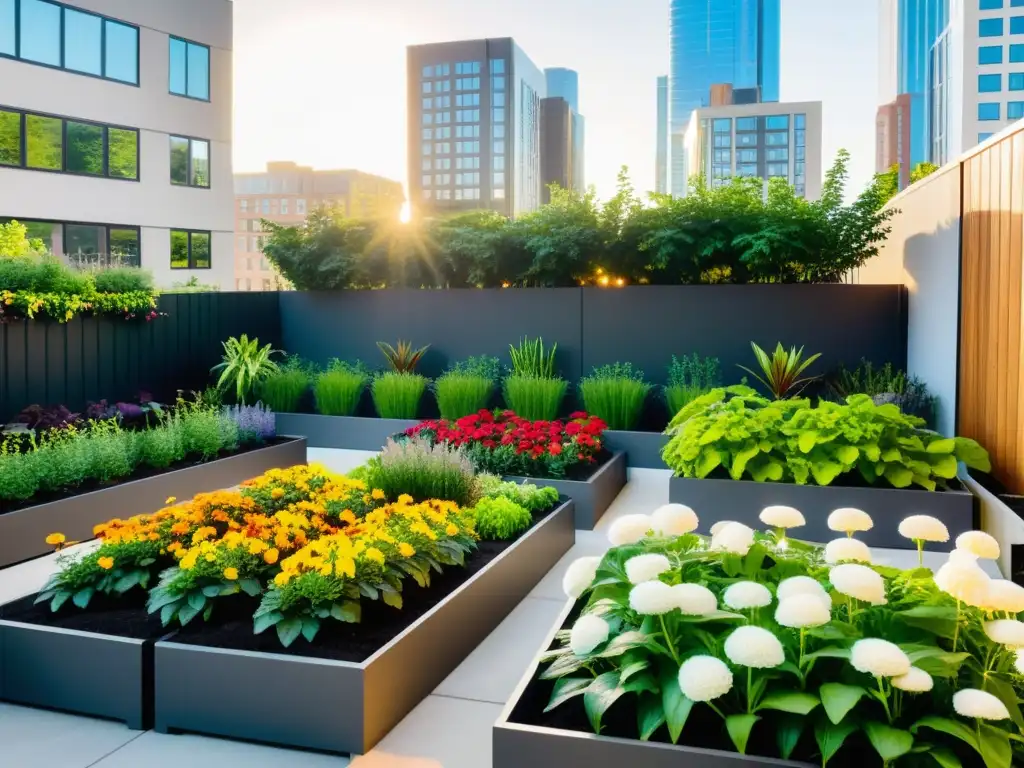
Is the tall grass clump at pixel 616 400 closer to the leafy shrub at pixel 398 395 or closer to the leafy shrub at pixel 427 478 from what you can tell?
the leafy shrub at pixel 398 395

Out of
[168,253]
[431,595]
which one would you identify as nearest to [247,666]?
[431,595]

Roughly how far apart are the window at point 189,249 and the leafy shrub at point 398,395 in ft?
47.0

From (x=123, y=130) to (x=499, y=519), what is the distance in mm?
18649

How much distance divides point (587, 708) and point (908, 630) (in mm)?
852

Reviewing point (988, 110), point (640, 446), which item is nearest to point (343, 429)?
point (640, 446)

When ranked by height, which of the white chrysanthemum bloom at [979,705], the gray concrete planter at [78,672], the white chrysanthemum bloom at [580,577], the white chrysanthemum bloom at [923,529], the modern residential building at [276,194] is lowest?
the gray concrete planter at [78,672]

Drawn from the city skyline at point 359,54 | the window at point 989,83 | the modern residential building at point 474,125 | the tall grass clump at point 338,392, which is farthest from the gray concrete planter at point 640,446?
the modern residential building at point 474,125

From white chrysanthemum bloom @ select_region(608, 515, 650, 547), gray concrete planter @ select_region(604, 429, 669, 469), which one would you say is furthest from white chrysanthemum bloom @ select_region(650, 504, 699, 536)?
gray concrete planter @ select_region(604, 429, 669, 469)

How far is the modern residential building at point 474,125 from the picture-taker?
103688 mm

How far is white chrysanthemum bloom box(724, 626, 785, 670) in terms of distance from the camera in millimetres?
1916

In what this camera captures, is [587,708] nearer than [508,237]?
Yes

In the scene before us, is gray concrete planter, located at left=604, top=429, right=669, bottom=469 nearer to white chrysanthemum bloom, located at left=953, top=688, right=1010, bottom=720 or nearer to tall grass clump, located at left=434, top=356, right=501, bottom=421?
tall grass clump, located at left=434, top=356, right=501, bottom=421

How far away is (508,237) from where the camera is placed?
948 cm

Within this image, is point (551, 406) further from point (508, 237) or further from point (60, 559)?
point (60, 559)
